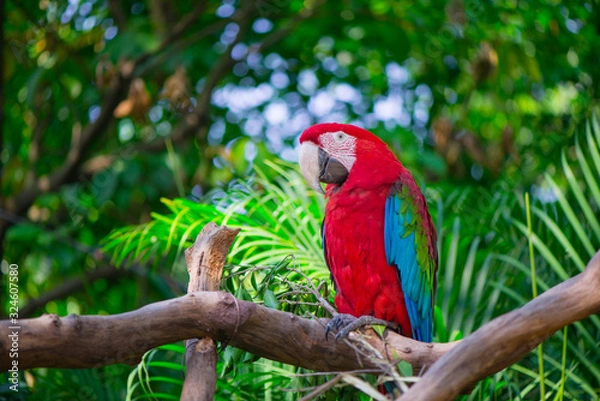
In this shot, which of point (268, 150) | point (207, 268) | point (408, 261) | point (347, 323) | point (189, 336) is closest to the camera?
point (189, 336)

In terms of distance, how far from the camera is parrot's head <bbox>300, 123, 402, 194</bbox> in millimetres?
1791

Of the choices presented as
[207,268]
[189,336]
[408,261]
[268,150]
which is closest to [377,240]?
[408,261]

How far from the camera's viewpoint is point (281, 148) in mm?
4219

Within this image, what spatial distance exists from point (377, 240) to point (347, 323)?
0.30m

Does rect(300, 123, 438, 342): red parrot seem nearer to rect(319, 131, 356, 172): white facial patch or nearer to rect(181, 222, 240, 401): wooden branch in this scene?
rect(319, 131, 356, 172): white facial patch

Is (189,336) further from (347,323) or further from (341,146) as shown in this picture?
(341,146)

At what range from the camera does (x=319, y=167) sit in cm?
184

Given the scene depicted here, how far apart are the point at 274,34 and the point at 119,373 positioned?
6.09 ft

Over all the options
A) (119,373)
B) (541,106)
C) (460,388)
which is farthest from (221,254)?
(541,106)

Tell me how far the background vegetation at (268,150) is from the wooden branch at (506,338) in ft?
1.82

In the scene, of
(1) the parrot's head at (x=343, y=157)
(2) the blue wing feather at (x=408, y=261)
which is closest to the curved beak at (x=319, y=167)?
(1) the parrot's head at (x=343, y=157)

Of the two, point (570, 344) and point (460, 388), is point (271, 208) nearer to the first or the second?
point (570, 344)

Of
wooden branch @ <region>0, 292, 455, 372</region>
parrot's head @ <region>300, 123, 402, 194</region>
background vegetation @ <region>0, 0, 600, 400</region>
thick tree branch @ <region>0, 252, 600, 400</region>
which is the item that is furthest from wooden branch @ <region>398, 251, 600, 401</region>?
parrot's head @ <region>300, 123, 402, 194</region>

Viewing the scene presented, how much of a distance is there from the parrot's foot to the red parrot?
42 millimetres
